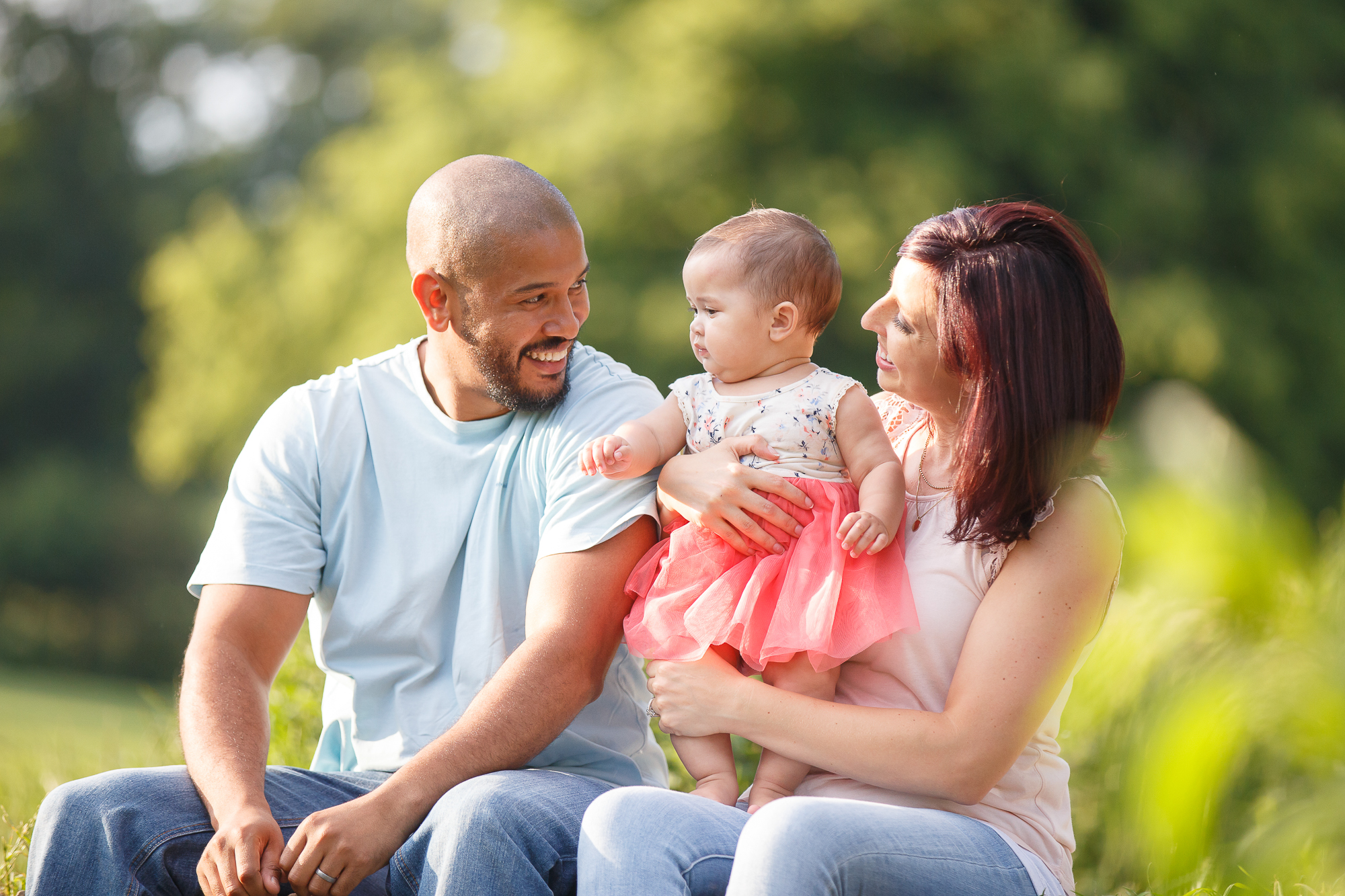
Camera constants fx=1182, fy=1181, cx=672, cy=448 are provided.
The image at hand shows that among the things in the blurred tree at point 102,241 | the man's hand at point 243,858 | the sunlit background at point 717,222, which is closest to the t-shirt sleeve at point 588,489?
the man's hand at point 243,858

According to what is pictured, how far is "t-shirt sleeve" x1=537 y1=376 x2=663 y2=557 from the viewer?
2.31 metres

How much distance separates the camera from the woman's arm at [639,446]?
7.50ft

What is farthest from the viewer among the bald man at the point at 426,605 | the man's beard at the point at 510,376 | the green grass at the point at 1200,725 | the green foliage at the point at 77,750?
the green foliage at the point at 77,750

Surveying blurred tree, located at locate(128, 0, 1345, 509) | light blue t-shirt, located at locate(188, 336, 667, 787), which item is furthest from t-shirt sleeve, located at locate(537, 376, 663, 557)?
blurred tree, located at locate(128, 0, 1345, 509)

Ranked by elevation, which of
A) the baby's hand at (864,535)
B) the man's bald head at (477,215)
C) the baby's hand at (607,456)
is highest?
the man's bald head at (477,215)

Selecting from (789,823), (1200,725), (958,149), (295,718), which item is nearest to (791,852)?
(789,823)

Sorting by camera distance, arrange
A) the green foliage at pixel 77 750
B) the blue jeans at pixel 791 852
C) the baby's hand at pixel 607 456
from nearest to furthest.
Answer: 1. the blue jeans at pixel 791 852
2. the baby's hand at pixel 607 456
3. the green foliage at pixel 77 750

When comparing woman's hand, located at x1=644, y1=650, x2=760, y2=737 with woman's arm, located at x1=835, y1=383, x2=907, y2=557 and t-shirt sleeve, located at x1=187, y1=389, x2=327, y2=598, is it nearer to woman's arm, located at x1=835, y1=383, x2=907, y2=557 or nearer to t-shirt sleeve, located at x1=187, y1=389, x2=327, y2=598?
woman's arm, located at x1=835, y1=383, x2=907, y2=557

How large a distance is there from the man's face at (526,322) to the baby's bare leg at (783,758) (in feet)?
2.62

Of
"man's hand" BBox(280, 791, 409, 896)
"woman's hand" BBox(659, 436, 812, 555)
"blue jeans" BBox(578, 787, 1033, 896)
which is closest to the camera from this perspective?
"blue jeans" BBox(578, 787, 1033, 896)

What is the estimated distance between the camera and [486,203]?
257cm

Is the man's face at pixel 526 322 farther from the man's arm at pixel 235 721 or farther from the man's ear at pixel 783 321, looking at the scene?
the man's arm at pixel 235 721

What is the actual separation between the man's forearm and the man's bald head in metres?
0.93

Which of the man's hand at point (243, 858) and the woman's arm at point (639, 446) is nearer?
the man's hand at point (243, 858)
